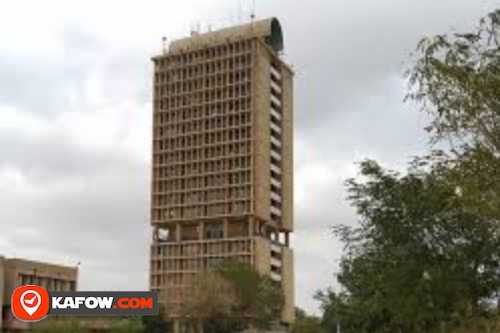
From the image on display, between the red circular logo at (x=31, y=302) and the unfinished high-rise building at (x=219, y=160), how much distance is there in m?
114

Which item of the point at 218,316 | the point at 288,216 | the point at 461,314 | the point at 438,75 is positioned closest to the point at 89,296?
the point at 461,314

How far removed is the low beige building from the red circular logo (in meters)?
65.8

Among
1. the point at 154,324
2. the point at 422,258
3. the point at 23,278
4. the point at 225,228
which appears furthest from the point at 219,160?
the point at 422,258

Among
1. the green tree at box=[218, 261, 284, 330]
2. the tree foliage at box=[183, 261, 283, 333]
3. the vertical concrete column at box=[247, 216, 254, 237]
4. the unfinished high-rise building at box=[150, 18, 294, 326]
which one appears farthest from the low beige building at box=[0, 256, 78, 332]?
the vertical concrete column at box=[247, 216, 254, 237]

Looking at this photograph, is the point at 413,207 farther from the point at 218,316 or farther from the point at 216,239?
the point at 216,239

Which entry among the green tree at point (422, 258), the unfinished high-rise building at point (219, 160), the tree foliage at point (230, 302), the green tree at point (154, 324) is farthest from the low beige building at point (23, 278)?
the green tree at point (422, 258)

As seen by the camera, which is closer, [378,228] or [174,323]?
[378,228]

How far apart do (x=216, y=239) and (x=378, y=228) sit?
135951 mm

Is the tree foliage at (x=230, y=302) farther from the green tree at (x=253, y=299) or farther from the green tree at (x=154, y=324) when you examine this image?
the green tree at (x=154, y=324)

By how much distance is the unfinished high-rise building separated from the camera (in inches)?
6590

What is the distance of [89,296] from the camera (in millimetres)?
43344

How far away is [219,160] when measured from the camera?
6708 inches

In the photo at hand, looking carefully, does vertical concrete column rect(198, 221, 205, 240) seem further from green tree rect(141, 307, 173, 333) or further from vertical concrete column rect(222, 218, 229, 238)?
green tree rect(141, 307, 173, 333)

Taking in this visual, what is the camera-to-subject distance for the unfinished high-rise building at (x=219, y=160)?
167375 mm
